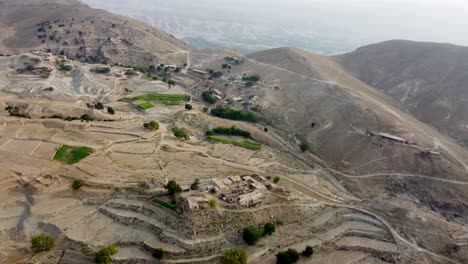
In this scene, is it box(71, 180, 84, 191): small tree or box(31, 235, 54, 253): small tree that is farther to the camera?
box(71, 180, 84, 191): small tree

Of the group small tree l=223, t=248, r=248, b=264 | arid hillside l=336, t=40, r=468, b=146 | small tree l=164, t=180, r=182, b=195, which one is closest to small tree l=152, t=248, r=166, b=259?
small tree l=223, t=248, r=248, b=264

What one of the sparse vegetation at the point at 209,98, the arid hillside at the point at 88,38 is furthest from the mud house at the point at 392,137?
the arid hillside at the point at 88,38

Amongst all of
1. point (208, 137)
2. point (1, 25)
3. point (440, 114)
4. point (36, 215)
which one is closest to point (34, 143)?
point (36, 215)

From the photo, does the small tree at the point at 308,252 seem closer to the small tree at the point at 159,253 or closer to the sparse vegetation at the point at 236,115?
the small tree at the point at 159,253

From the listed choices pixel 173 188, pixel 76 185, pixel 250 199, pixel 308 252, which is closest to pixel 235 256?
pixel 250 199

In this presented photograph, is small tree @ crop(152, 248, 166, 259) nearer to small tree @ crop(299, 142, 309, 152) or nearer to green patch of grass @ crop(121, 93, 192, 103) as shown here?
small tree @ crop(299, 142, 309, 152)

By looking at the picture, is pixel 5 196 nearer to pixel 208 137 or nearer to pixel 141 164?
pixel 141 164
